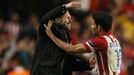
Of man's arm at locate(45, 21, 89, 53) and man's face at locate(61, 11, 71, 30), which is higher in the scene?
man's face at locate(61, 11, 71, 30)

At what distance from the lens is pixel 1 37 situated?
1972 cm

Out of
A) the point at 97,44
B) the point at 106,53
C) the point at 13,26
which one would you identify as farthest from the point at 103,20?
the point at 13,26

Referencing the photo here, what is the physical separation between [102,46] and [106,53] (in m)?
0.13

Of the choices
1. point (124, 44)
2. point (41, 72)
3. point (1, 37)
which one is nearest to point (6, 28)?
point (1, 37)

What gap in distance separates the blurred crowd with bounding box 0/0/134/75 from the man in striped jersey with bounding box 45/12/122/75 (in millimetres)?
4900

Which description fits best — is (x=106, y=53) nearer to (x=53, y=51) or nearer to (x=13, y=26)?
(x=53, y=51)

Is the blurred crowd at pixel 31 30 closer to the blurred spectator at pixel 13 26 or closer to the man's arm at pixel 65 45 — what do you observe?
the blurred spectator at pixel 13 26

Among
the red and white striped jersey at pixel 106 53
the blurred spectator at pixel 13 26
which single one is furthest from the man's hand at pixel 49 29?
the blurred spectator at pixel 13 26

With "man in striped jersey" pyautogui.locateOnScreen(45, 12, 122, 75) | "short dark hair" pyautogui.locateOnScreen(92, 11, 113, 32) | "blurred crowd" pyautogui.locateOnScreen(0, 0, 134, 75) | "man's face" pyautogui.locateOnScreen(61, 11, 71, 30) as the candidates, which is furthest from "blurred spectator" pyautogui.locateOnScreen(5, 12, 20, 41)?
"short dark hair" pyautogui.locateOnScreen(92, 11, 113, 32)

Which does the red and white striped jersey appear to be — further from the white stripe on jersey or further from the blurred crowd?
the blurred crowd

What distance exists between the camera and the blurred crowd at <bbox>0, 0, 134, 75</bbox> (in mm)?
18719

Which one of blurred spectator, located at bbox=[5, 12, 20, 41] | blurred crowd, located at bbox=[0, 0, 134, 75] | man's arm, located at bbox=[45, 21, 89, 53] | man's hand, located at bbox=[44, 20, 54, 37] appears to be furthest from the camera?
blurred spectator, located at bbox=[5, 12, 20, 41]

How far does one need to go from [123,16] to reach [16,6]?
2.98 meters

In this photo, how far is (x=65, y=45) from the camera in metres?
12.8
